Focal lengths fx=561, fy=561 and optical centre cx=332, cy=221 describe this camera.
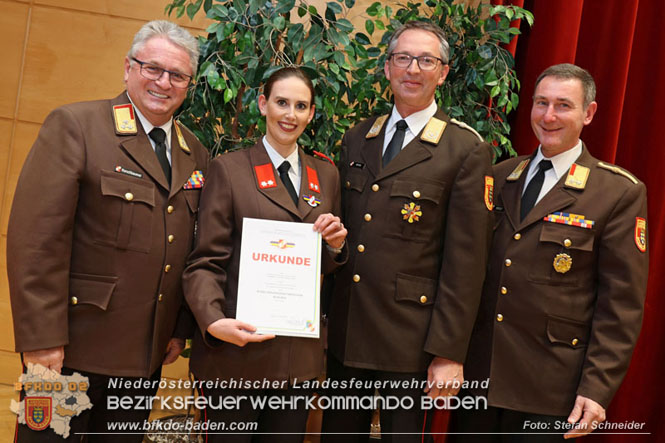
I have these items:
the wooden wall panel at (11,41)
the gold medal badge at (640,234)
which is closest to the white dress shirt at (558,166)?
the gold medal badge at (640,234)

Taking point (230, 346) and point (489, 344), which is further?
point (489, 344)

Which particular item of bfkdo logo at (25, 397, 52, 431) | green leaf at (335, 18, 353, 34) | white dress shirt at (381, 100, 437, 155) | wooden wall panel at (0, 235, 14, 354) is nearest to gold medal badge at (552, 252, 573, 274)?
white dress shirt at (381, 100, 437, 155)

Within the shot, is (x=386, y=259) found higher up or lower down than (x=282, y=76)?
lower down

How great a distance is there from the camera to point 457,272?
215 centimetres

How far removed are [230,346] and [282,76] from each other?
40.7 inches

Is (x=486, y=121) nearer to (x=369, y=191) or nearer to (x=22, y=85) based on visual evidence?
(x=369, y=191)

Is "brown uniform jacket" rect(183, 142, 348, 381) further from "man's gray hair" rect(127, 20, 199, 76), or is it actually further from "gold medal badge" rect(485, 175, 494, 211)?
"gold medal badge" rect(485, 175, 494, 211)

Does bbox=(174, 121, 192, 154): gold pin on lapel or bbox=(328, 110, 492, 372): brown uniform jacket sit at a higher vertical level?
bbox=(174, 121, 192, 154): gold pin on lapel

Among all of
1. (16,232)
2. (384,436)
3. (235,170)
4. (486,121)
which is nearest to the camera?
(16,232)

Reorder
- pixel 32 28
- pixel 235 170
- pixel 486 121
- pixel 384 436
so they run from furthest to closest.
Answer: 1. pixel 32 28
2. pixel 486 121
3. pixel 384 436
4. pixel 235 170

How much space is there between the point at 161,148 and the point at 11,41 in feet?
8.08

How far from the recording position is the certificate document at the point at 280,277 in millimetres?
1968

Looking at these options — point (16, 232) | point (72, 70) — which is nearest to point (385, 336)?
point (16, 232)

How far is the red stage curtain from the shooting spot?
303cm
